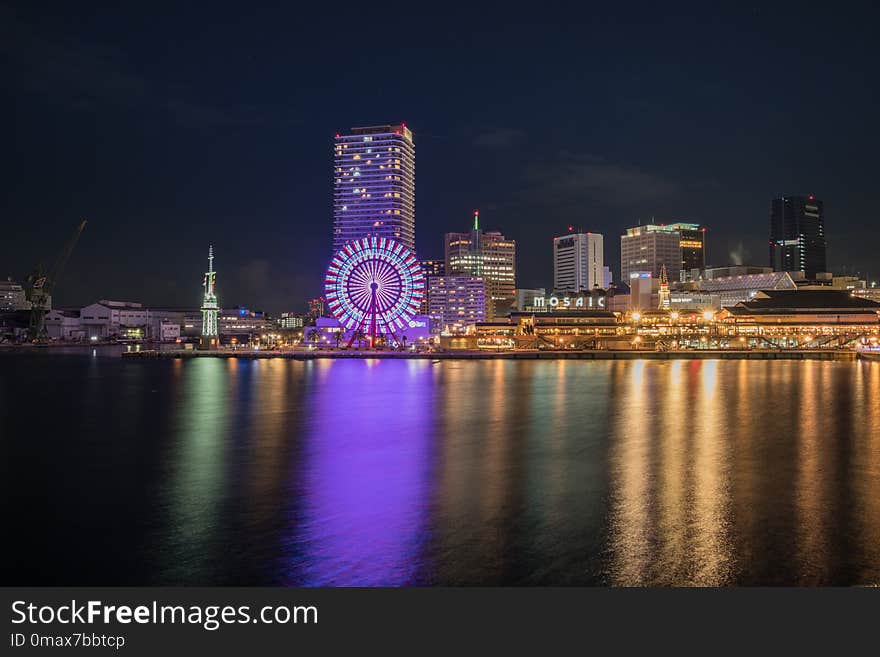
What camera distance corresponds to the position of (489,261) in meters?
178

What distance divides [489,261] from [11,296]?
12391 centimetres

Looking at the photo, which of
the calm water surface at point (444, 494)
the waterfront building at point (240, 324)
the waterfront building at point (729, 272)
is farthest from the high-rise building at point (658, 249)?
the calm water surface at point (444, 494)

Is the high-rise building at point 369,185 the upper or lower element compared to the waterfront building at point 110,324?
upper

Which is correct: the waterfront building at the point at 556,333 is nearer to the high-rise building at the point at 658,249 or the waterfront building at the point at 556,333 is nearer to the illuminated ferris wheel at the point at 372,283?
the illuminated ferris wheel at the point at 372,283

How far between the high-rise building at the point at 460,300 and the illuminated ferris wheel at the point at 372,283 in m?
72.0

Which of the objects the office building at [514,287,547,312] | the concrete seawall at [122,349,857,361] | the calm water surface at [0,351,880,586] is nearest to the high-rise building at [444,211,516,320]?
the office building at [514,287,547,312]

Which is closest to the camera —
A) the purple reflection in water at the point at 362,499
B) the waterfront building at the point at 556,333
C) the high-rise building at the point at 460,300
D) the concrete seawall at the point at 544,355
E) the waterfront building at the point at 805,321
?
the purple reflection in water at the point at 362,499

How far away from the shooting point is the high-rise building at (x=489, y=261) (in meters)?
175

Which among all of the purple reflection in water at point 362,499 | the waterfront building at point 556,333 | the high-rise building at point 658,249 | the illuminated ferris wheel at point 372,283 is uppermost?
the high-rise building at point 658,249

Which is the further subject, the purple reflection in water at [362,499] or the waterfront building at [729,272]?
the waterfront building at [729,272]

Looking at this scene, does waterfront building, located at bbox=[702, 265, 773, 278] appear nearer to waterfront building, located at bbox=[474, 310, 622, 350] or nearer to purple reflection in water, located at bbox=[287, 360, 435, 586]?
waterfront building, located at bbox=[474, 310, 622, 350]

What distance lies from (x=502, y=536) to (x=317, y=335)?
108m

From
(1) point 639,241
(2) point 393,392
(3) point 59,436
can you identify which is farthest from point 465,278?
(3) point 59,436

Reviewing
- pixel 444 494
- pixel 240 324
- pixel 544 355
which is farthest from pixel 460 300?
pixel 444 494
